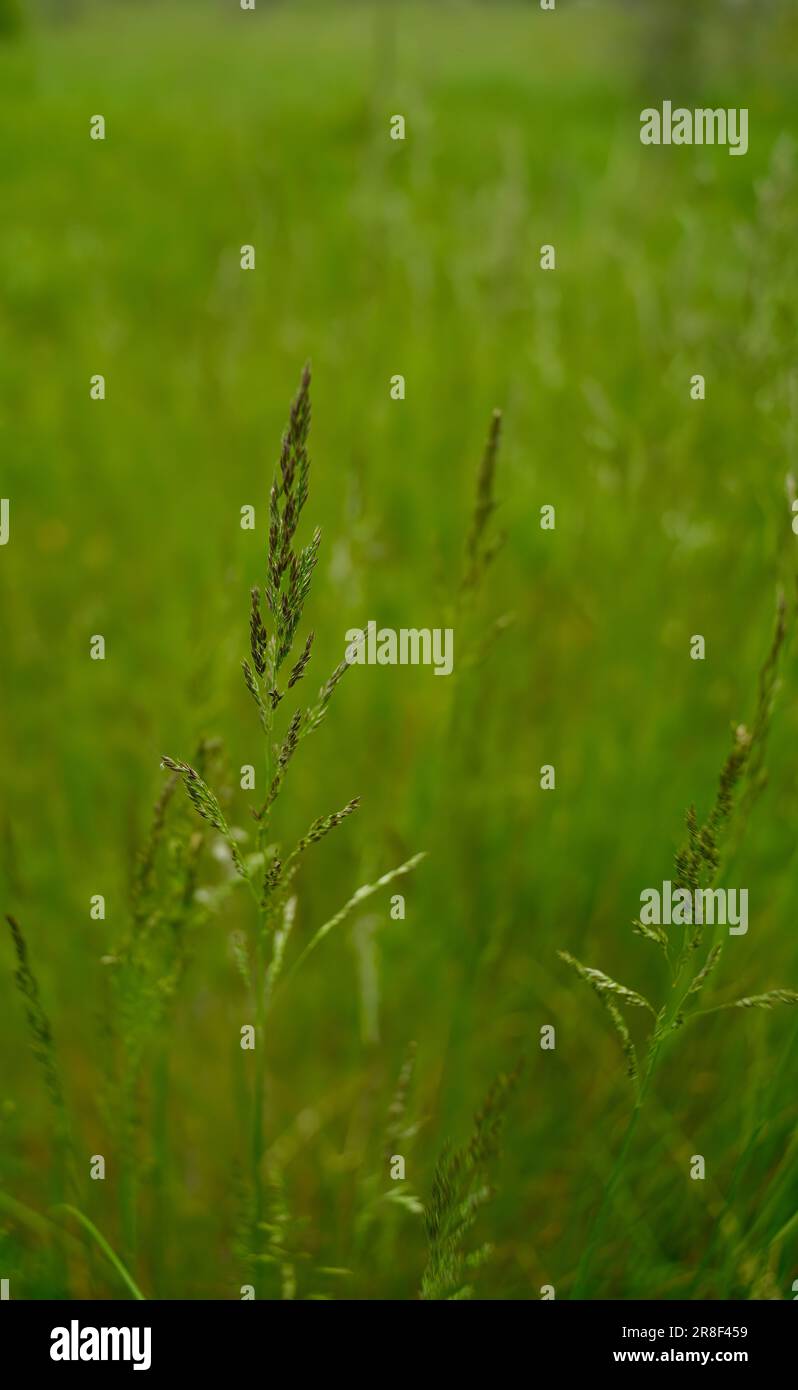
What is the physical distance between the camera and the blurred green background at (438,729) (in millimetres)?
1491

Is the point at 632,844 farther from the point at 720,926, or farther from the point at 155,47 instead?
the point at 155,47

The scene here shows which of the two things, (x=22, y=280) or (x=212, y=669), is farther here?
(x=22, y=280)

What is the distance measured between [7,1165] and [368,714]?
49.1 inches

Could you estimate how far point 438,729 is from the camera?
213cm

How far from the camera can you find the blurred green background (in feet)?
4.89

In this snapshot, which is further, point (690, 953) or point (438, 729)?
point (438, 729)

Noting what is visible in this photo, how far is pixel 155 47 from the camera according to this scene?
11.8 m

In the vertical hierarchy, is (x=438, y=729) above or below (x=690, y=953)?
above

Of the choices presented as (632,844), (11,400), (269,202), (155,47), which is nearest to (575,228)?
(11,400)

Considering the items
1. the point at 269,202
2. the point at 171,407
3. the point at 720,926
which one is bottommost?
the point at 720,926

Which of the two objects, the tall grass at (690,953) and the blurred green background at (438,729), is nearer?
the tall grass at (690,953)

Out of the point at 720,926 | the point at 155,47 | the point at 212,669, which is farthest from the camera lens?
the point at 155,47

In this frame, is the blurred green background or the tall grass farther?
the blurred green background

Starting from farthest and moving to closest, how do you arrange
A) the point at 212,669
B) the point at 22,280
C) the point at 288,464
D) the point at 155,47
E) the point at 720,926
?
the point at 155,47
the point at 22,280
the point at 212,669
the point at 720,926
the point at 288,464
